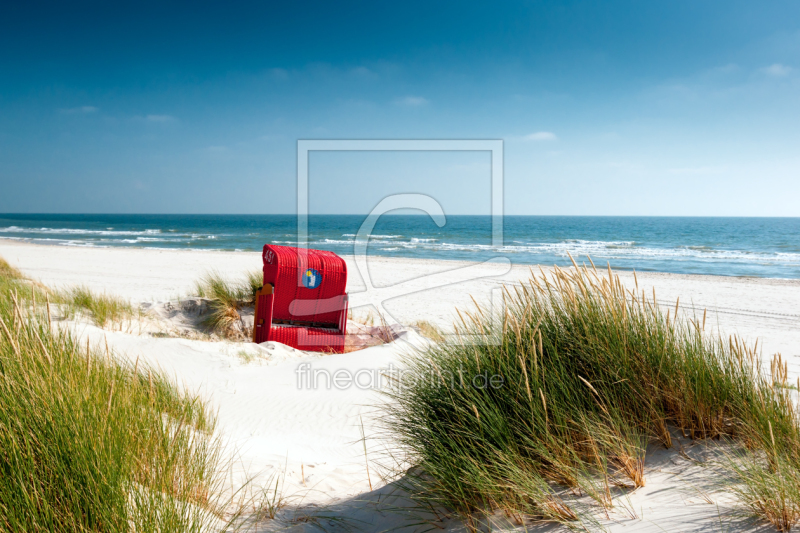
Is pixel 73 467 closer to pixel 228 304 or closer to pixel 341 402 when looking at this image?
pixel 341 402

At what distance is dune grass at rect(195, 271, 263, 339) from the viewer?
8695mm

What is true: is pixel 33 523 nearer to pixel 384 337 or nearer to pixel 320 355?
pixel 320 355

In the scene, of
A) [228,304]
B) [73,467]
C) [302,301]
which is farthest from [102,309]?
[73,467]

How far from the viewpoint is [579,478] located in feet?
7.13

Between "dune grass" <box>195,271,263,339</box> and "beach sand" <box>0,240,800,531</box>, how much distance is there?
1.22 metres

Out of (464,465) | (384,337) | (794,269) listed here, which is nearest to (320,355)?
(384,337)

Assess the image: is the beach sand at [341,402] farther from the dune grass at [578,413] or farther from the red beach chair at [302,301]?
the red beach chair at [302,301]

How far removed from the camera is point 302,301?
800cm

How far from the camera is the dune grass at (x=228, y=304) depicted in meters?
8.70

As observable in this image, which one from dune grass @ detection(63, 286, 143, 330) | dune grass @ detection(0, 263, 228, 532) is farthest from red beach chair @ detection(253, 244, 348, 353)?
dune grass @ detection(0, 263, 228, 532)

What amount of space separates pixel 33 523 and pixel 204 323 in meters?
7.56

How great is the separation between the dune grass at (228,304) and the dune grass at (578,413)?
255 inches

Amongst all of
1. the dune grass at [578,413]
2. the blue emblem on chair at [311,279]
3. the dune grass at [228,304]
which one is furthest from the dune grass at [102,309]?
the dune grass at [578,413]

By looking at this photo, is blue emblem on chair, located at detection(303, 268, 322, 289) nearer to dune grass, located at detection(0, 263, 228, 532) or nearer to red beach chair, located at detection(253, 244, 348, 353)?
red beach chair, located at detection(253, 244, 348, 353)
